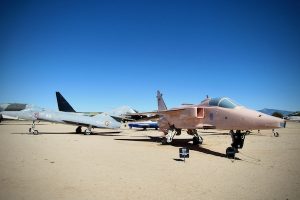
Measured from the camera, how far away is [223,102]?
10.8 m

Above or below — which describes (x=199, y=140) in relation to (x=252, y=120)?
below

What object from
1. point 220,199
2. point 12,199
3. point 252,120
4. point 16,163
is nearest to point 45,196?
point 12,199

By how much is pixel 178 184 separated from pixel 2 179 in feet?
14.3

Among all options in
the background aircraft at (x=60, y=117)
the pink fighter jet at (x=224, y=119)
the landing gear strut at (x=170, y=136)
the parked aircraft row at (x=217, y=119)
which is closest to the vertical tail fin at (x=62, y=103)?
the background aircraft at (x=60, y=117)

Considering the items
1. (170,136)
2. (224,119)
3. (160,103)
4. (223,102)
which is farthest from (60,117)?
(224,119)

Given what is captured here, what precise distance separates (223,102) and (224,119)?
0.97 m

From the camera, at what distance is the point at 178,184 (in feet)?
17.5

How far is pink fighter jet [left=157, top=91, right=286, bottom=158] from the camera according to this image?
8.78 m

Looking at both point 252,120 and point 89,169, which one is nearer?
point 89,169

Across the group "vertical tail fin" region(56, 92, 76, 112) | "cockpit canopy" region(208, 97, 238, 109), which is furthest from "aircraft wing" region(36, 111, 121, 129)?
"cockpit canopy" region(208, 97, 238, 109)

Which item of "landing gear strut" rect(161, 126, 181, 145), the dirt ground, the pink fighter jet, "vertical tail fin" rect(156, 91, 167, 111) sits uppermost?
"vertical tail fin" rect(156, 91, 167, 111)

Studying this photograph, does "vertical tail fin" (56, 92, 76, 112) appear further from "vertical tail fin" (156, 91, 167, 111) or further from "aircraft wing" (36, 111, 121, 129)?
"vertical tail fin" (156, 91, 167, 111)

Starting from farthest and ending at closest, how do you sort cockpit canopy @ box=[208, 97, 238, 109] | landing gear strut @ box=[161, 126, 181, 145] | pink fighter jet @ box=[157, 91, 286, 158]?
1. landing gear strut @ box=[161, 126, 181, 145]
2. cockpit canopy @ box=[208, 97, 238, 109]
3. pink fighter jet @ box=[157, 91, 286, 158]

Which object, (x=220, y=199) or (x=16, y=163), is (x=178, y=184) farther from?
(x=16, y=163)
